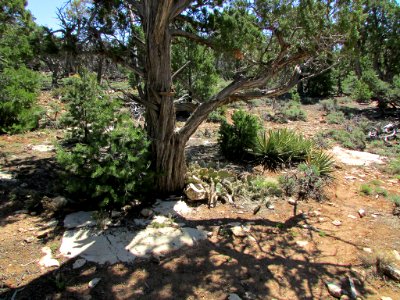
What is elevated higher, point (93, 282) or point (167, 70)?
point (167, 70)

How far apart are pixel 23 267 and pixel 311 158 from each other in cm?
547

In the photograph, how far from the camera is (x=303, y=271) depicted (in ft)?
11.5

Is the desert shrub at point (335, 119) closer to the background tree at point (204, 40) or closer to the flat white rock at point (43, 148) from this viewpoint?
the background tree at point (204, 40)

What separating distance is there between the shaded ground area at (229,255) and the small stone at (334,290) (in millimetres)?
44

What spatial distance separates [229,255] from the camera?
3748 mm

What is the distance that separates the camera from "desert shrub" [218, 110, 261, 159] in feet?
23.6

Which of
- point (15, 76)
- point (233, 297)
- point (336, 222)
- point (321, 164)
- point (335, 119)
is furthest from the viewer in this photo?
point (335, 119)

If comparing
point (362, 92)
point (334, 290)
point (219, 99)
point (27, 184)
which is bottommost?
point (334, 290)

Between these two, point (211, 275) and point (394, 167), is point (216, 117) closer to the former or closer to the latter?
point (394, 167)

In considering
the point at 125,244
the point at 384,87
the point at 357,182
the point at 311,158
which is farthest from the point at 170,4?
the point at 384,87

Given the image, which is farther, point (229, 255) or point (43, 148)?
point (43, 148)

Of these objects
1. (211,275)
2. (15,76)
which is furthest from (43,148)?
(211,275)

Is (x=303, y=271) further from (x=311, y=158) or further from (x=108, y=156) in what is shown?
(x=311, y=158)

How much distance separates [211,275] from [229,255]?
46 centimetres
